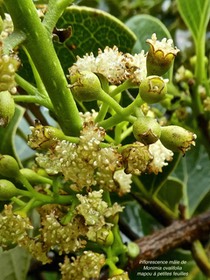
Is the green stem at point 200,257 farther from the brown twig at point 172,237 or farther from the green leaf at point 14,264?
the green leaf at point 14,264

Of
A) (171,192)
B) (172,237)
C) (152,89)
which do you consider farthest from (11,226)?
(171,192)

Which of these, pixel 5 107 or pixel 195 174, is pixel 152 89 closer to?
pixel 5 107

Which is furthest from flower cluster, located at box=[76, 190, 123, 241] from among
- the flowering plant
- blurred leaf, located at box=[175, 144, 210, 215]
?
blurred leaf, located at box=[175, 144, 210, 215]

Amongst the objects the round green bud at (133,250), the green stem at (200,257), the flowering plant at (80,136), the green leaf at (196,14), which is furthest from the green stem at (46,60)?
the green leaf at (196,14)

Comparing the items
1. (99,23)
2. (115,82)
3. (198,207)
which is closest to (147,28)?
(99,23)

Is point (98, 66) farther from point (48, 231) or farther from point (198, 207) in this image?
point (198, 207)

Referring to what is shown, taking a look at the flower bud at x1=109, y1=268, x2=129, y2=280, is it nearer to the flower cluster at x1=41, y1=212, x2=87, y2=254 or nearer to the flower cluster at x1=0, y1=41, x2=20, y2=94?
the flower cluster at x1=41, y1=212, x2=87, y2=254

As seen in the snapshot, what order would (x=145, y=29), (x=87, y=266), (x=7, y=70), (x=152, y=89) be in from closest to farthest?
(x=7, y=70), (x=152, y=89), (x=87, y=266), (x=145, y=29)

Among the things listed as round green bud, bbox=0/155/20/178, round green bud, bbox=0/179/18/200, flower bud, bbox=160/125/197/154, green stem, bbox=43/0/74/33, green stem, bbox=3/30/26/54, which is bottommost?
round green bud, bbox=0/179/18/200
